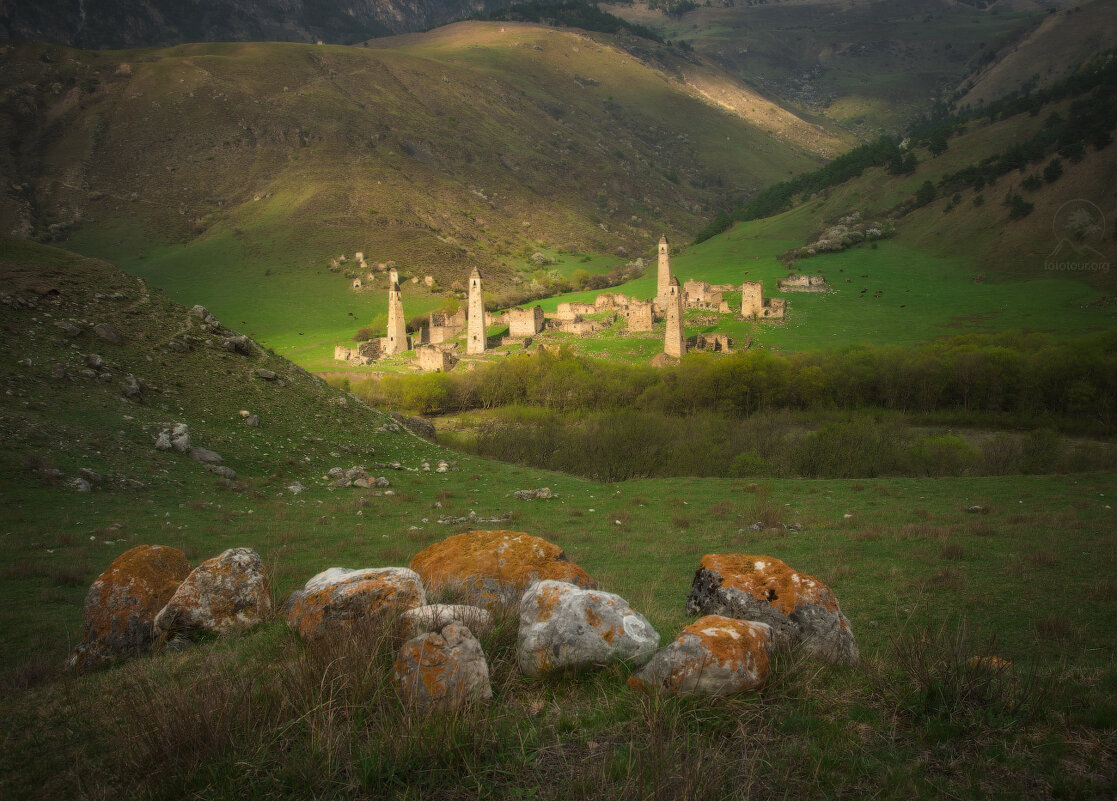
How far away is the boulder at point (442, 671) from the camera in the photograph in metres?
4.28

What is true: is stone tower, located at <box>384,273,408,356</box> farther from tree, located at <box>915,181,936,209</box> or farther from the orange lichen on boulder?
tree, located at <box>915,181,936,209</box>

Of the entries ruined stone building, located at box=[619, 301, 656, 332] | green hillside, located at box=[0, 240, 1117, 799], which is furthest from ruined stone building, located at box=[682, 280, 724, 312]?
green hillside, located at box=[0, 240, 1117, 799]

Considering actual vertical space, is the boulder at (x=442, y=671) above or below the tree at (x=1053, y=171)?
below

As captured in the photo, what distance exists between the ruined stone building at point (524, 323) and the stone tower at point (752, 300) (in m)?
28.0

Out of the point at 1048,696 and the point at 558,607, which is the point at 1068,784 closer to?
the point at 1048,696

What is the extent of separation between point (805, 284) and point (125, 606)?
3512 inches

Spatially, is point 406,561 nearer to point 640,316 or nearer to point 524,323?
point 640,316

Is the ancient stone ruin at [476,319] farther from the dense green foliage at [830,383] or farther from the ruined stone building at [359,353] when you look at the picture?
the dense green foliage at [830,383]

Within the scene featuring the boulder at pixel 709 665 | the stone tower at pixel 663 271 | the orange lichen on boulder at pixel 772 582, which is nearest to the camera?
the boulder at pixel 709 665

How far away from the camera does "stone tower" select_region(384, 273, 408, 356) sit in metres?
83.4

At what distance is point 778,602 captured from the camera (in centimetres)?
618

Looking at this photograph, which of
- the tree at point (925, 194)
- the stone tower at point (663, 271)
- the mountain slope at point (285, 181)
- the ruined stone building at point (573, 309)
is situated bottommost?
the ruined stone building at point (573, 309)

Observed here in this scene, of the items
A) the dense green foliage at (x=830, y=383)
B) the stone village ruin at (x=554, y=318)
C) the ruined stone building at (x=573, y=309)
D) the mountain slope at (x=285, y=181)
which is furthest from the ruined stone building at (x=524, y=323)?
the mountain slope at (x=285, y=181)

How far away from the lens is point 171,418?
19.4 metres
